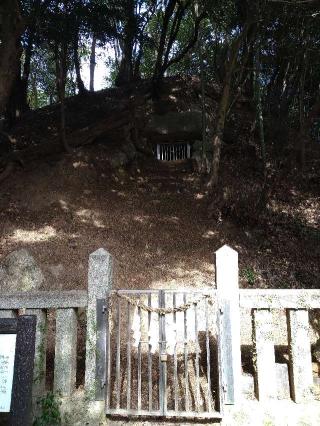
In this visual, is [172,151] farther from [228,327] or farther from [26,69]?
[228,327]

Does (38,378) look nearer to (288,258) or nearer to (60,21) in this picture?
(288,258)

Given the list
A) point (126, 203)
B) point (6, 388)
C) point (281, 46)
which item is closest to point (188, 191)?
point (126, 203)

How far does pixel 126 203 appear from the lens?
983 centimetres

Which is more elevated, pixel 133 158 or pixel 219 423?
pixel 133 158

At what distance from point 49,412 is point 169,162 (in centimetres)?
945

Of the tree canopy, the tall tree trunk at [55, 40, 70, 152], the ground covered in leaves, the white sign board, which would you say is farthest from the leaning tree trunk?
the white sign board

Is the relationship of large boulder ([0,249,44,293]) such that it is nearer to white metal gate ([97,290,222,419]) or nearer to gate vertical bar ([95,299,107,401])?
white metal gate ([97,290,222,419])

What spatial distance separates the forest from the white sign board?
344cm

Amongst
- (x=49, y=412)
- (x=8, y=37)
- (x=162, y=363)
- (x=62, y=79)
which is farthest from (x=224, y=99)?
(x=49, y=412)

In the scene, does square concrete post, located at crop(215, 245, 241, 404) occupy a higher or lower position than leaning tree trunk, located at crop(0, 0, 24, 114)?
lower

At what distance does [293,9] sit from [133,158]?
19.4ft

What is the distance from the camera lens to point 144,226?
8758 millimetres

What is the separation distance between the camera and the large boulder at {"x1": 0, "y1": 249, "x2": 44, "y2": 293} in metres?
6.62

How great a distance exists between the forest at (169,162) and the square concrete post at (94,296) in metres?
2.84
